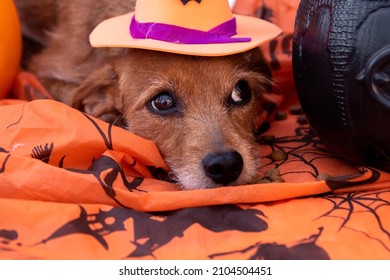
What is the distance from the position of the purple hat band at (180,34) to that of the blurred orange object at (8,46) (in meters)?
1.33

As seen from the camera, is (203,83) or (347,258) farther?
(203,83)

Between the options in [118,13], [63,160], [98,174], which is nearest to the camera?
[98,174]

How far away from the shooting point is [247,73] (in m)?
3.49

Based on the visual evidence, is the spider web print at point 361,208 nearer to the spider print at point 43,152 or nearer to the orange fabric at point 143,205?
the orange fabric at point 143,205

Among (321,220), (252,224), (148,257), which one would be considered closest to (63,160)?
(148,257)

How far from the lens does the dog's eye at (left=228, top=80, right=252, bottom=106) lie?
3.46m

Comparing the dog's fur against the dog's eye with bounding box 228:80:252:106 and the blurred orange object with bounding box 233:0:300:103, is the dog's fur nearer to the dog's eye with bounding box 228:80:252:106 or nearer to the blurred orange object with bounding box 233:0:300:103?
the dog's eye with bounding box 228:80:252:106

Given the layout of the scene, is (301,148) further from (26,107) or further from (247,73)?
(26,107)

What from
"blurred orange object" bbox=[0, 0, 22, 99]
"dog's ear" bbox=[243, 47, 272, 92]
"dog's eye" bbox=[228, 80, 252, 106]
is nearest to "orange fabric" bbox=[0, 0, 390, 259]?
"dog's eye" bbox=[228, 80, 252, 106]

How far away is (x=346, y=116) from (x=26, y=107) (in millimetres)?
1732

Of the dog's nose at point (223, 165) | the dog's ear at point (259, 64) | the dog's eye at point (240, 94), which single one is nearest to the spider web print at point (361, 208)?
the dog's nose at point (223, 165)

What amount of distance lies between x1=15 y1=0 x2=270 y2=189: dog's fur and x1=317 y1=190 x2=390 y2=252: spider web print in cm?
52

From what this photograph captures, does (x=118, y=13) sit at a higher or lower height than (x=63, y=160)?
higher
